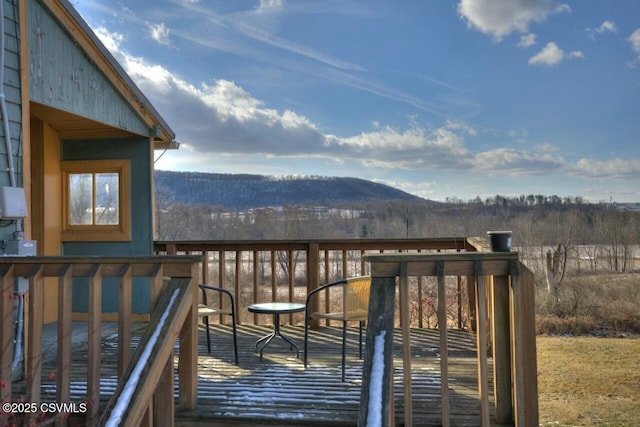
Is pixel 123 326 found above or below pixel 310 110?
below

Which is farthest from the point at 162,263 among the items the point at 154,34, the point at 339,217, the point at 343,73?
the point at 343,73

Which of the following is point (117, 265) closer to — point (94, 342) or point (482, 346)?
point (94, 342)

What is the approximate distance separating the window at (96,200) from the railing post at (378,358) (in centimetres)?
382

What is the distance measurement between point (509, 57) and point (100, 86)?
2562cm

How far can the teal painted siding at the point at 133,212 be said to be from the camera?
17.3 ft

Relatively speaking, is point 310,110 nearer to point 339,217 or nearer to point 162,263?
point 339,217

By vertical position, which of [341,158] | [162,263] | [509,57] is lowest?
[162,263]

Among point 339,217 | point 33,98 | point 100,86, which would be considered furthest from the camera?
point 339,217

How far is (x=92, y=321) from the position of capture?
98.3 inches

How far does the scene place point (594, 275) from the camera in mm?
21844

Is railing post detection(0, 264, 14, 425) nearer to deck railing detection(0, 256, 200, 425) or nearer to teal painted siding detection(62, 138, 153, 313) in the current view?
deck railing detection(0, 256, 200, 425)

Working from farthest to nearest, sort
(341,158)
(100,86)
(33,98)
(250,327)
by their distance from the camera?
(341,158), (250,327), (100,86), (33,98)

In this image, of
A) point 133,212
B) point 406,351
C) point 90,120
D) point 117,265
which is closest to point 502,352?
point 406,351

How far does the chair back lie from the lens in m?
3.40
